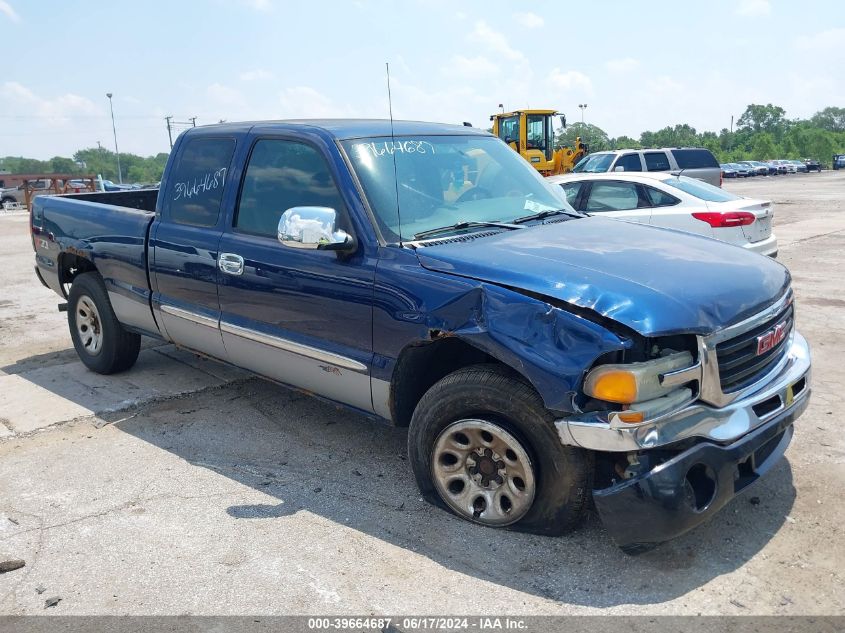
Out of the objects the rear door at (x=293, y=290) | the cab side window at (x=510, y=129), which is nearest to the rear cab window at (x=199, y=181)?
the rear door at (x=293, y=290)

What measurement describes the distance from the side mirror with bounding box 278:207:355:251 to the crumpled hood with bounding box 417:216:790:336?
45 cm

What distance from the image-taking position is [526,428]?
316 centimetres

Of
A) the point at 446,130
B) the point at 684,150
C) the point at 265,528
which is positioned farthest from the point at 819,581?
the point at 684,150

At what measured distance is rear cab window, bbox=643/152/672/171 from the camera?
1661cm

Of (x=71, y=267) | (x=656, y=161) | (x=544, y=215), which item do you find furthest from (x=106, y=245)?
(x=656, y=161)

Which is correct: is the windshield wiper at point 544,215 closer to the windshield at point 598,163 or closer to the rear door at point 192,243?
the rear door at point 192,243

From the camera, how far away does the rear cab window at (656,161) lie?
1661cm

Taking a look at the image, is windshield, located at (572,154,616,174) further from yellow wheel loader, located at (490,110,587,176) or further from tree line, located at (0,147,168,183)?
tree line, located at (0,147,168,183)

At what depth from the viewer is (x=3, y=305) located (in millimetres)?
9414

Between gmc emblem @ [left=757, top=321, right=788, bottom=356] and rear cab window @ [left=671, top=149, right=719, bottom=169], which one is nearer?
gmc emblem @ [left=757, top=321, right=788, bottom=356]

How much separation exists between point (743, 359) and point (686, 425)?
1.62 ft

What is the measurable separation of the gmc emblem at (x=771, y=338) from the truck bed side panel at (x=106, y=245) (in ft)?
13.1

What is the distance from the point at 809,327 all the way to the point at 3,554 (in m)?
6.86

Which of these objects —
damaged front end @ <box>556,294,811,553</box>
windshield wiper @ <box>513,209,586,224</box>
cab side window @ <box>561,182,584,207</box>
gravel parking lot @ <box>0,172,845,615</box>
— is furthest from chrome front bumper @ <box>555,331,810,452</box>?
cab side window @ <box>561,182,584,207</box>
